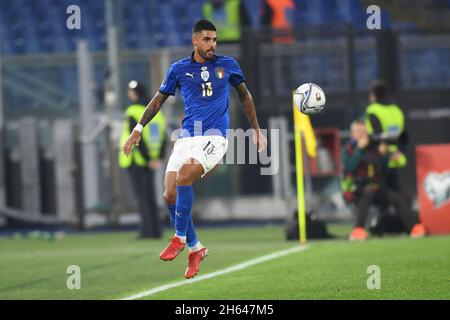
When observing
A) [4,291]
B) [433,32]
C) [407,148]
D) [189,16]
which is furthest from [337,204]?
[4,291]

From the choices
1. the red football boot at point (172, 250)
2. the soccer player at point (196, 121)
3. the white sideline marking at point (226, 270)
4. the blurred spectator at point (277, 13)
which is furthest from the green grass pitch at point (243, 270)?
the blurred spectator at point (277, 13)

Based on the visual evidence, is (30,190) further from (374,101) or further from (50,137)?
(374,101)

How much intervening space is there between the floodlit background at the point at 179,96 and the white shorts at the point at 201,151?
574 cm

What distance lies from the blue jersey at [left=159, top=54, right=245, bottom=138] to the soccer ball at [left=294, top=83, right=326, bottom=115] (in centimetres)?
85

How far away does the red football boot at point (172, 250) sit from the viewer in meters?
10.9

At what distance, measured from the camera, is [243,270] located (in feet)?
44.3

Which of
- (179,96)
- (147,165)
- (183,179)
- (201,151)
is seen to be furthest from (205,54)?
(179,96)

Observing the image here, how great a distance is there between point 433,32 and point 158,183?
229 inches

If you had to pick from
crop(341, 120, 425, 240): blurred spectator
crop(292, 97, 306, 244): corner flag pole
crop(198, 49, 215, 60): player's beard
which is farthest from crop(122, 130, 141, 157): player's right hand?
crop(341, 120, 425, 240): blurred spectator

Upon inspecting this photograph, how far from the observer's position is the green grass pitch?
435 inches

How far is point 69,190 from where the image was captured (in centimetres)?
2362

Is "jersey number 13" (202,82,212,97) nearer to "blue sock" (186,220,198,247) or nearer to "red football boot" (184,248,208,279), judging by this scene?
"blue sock" (186,220,198,247)

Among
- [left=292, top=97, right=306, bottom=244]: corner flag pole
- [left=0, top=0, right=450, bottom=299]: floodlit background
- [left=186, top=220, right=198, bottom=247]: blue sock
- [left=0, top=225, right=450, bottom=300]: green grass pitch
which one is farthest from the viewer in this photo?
[left=0, top=0, right=450, bottom=299]: floodlit background

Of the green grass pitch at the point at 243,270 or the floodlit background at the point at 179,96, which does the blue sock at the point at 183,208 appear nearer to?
the green grass pitch at the point at 243,270
